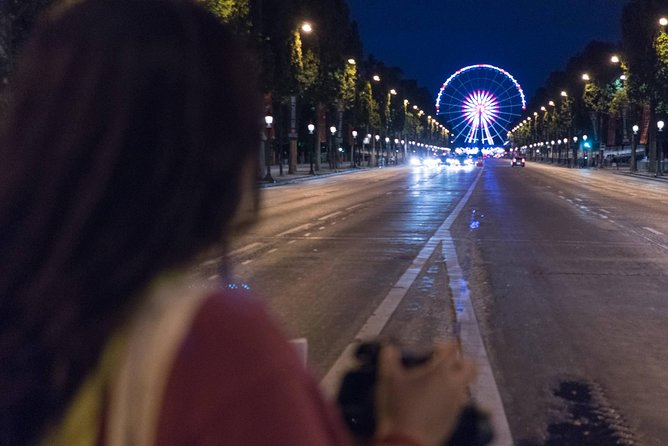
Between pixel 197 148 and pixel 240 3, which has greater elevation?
pixel 240 3

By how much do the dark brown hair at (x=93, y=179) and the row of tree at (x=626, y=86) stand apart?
2304 inches

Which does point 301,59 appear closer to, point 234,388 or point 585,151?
point 234,388

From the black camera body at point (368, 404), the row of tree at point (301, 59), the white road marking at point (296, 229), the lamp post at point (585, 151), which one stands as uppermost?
the row of tree at point (301, 59)

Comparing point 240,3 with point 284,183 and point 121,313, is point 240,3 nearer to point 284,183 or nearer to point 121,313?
point 284,183

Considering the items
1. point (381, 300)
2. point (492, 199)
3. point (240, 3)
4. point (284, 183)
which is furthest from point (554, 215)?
point (284, 183)

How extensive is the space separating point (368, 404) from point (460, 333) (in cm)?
673

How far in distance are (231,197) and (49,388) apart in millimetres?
349

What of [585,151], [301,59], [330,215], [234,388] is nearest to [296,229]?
[330,215]

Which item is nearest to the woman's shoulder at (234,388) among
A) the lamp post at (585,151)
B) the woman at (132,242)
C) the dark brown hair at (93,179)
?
the woman at (132,242)

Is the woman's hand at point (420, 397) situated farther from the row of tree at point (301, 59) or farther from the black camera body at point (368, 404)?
the row of tree at point (301, 59)

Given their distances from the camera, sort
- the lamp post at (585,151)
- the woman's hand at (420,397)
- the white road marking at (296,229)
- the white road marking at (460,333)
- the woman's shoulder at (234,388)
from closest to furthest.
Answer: the woman's shoulder at (234,388), the woman's hand at (420,397), the white road marking at (460,333), the white road marking at (296,229), the lamp post at (585,151)

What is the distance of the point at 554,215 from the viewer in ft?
77.5

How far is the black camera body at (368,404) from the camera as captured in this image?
4.60 feet

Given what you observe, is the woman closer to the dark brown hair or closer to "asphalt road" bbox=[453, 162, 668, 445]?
the dark brown hair
